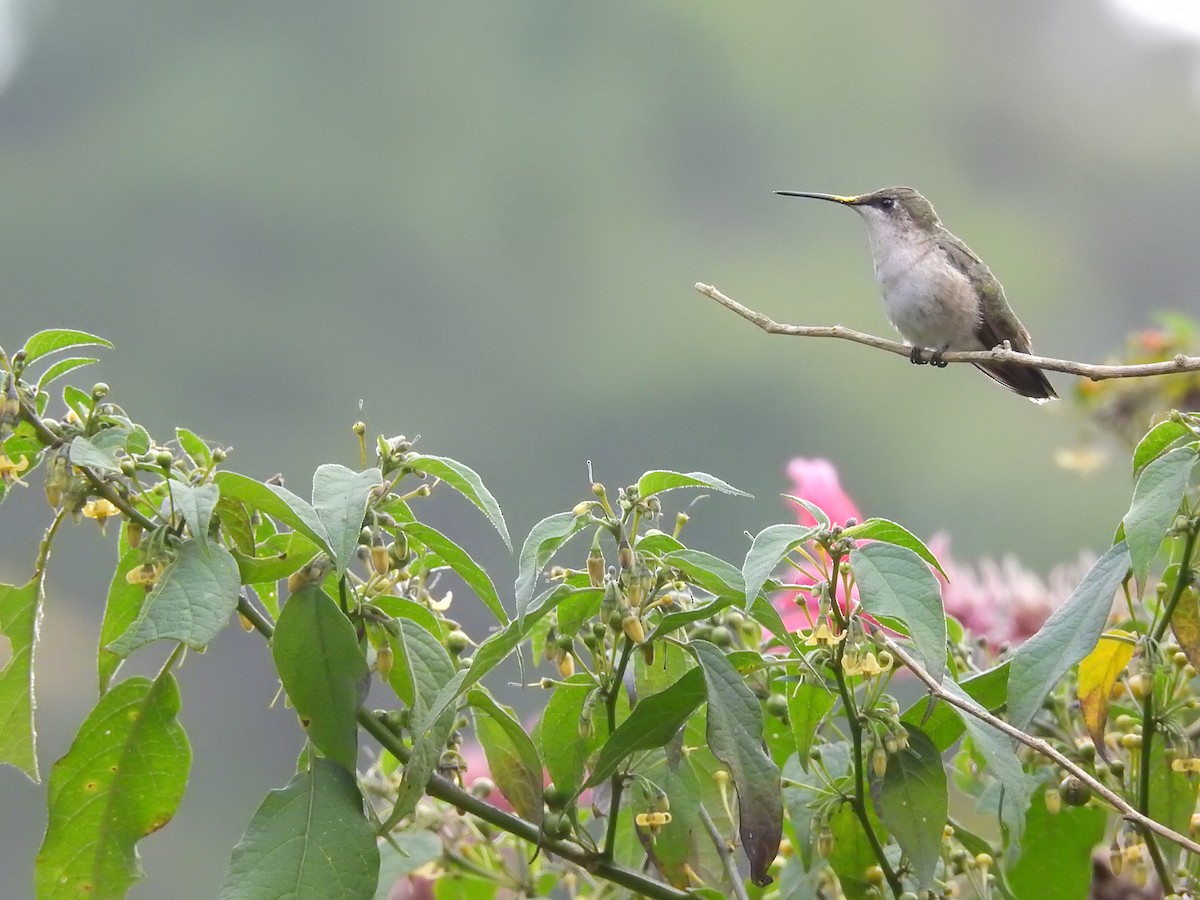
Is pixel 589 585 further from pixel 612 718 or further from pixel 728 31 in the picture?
pixel 728 31

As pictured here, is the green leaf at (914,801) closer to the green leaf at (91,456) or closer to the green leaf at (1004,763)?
the green leaf at (1004,763)

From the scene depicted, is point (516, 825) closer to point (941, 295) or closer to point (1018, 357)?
point (1018, 357)

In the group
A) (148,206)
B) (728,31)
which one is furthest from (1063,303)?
(728,31)

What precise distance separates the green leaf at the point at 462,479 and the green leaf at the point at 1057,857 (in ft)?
1.40

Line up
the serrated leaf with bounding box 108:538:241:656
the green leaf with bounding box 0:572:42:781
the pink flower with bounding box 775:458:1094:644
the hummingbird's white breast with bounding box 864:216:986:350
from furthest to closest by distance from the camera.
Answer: the hummingbird's white breast with bounding box 864:216:986:350 < the pink flower with bounding box 775:458:1094:644 < the green leaf with bounding box 0:572:42:781 < the serrated leaf with bounding box 108:538:241:656

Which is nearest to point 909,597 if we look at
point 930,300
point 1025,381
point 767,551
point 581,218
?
point 767,551

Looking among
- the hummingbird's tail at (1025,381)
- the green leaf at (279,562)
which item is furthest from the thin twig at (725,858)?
the hummingbird's tail at (1025,381)

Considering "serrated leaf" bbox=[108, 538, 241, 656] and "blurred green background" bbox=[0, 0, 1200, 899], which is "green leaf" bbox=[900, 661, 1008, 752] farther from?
"blurred green background" bbox=[0, 0, 1200, 899]

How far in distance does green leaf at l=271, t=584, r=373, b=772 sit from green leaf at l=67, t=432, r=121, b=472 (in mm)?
113

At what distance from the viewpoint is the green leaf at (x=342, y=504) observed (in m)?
0.60

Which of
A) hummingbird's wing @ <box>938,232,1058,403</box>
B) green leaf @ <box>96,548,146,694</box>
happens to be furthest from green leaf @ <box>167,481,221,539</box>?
hummingbird's wing @ <box>938,232,1058,403</box>

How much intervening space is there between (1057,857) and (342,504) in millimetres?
542

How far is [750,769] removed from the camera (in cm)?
66

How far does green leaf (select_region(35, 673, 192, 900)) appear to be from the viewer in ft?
2.42
